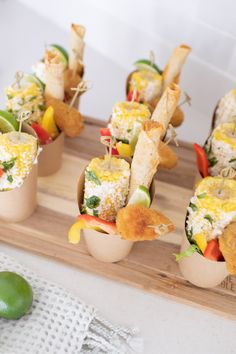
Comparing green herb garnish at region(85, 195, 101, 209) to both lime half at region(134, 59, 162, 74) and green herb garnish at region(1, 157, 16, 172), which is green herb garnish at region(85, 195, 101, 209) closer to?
green herb garnish at region(1, 157, 16, 172)

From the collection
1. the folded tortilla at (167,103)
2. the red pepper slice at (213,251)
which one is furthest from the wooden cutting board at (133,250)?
the folded tortilla at (167,103)

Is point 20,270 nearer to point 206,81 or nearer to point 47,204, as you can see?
point 47,204

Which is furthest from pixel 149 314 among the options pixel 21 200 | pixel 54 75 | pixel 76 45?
pixel 76 45

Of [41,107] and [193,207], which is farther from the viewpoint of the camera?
[41,107]

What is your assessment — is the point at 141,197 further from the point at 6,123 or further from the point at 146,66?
the point at 146,66

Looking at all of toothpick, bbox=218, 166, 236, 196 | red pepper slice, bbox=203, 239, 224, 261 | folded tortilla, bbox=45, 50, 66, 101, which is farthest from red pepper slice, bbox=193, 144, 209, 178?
folded tortilla, bbox=45, 50, 66, 101
